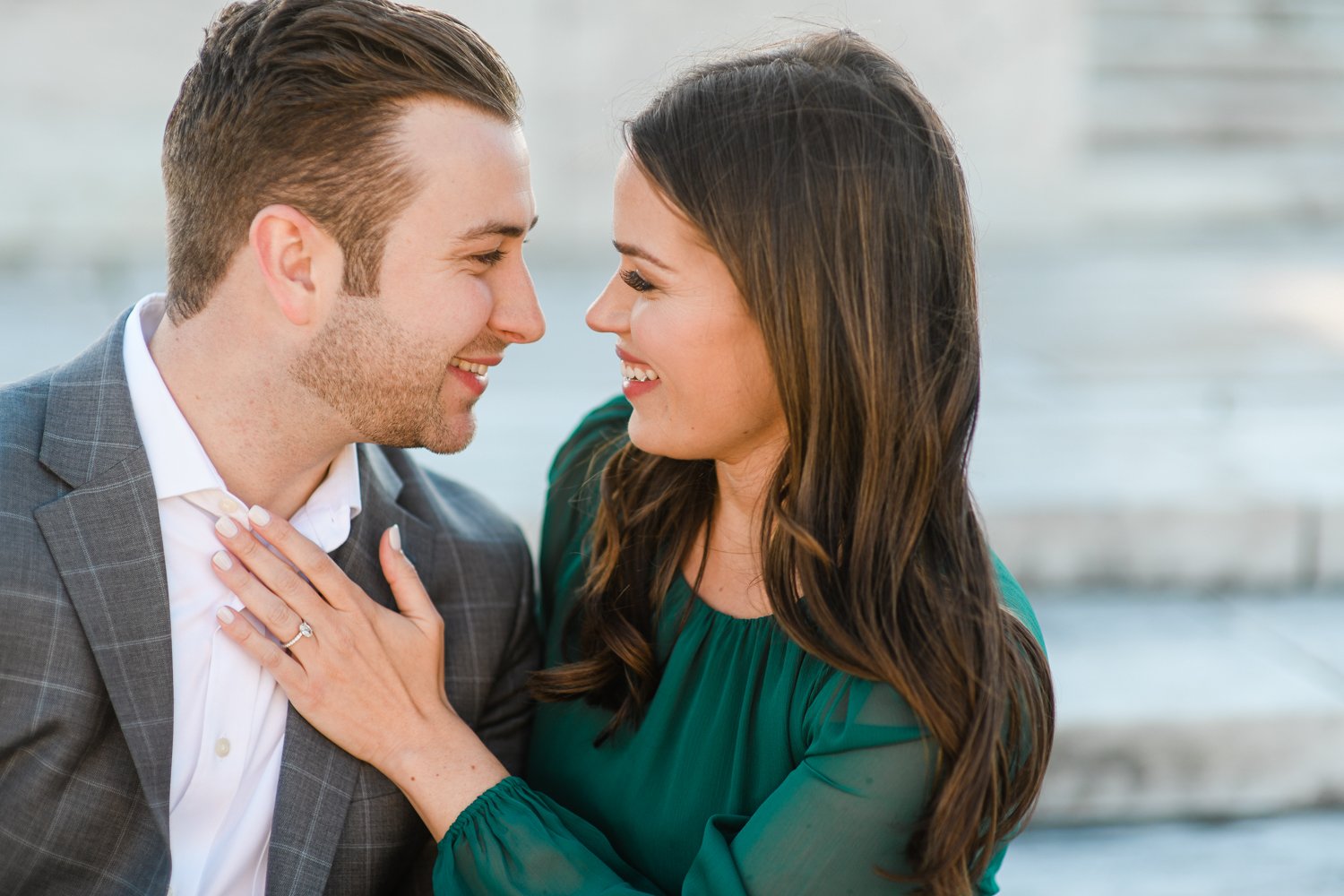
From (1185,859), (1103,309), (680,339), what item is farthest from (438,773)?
(1103,309)

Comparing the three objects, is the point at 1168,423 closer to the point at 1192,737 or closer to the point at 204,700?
the point at 1192,737

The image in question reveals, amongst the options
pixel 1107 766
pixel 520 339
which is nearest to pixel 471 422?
pixel 520 339

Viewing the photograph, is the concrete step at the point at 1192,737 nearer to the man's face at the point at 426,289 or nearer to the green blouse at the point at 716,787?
the green blouse at the point at 716,787

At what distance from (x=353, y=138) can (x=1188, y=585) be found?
289cm

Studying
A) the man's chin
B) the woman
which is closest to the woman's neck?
the woman

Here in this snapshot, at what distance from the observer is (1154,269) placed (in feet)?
24.5

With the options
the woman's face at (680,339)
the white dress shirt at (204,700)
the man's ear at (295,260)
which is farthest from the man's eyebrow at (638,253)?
the white dress shirt at (204,700)

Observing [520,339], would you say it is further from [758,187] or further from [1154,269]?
[1154,269]

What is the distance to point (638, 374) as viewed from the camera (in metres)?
2.24

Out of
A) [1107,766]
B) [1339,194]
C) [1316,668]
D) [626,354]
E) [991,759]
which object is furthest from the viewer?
[1339,194]

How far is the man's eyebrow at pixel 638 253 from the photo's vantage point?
2.07 metres

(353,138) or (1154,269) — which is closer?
(353,138)

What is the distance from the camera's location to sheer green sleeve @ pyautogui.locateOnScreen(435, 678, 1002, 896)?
1886 mm

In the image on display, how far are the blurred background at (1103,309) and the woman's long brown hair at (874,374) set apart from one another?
25 cm
